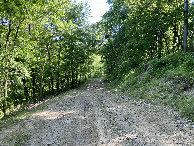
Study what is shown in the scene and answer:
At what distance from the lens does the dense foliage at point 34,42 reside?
11.2 meters

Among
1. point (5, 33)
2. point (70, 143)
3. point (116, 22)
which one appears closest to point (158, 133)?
point (70, 143)

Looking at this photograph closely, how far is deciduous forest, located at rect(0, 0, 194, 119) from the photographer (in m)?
11.3

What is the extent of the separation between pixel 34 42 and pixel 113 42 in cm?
1527

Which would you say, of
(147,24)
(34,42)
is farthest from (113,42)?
(34,42)

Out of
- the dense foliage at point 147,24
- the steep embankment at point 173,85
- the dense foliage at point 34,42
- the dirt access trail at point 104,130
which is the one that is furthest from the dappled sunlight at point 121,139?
the dense foliage at point 147,24

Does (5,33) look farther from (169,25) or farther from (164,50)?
(164,50)

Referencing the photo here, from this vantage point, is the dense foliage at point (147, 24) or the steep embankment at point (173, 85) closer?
the steep embankment at point (173, 85)

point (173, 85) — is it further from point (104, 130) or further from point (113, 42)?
point (113, 42)

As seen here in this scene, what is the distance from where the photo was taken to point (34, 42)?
16.0 meters

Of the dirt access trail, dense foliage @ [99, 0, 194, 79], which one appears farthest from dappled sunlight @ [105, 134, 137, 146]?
dense foliage @ [99, 0, 194, 79]

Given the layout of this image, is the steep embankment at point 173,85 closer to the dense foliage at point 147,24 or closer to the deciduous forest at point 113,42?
the deciduous forest at point 113,42

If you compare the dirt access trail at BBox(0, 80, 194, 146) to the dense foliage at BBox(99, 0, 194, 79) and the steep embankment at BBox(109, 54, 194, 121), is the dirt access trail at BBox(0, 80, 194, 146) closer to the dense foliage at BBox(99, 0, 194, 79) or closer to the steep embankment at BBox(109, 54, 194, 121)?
the steep embankment at BBox(109, 54, 194, 121)

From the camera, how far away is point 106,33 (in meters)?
34.8

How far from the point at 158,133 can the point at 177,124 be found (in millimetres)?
1422
